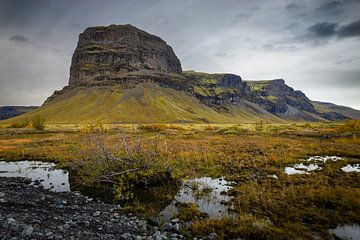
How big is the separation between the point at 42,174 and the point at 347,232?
20287 millimetres

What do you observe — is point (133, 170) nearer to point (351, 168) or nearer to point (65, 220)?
point (65, 220)

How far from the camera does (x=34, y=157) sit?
80.7ft

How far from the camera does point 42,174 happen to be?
17.2 metres

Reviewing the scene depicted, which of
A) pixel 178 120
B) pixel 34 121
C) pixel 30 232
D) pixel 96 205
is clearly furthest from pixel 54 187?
pixel 178 120

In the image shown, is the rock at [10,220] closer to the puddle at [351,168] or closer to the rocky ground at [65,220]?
the rocky ground at [65,220]

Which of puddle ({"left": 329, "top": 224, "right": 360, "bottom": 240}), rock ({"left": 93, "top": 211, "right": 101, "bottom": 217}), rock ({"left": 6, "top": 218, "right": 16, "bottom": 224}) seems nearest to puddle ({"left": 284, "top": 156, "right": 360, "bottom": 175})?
Answer: puddle ({"left": 329, "top": 224, "right": 360, "bottom": 240})

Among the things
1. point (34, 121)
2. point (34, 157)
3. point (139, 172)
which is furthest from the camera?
point (34, 121)

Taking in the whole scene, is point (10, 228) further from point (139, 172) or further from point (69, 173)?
point (69, 173)

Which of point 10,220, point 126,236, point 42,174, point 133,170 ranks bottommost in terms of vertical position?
point 42,174

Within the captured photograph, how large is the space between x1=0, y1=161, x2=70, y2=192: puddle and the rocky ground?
9.25ft

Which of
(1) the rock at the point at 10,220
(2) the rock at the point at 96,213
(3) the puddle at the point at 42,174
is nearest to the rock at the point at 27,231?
(1) the rock at the point at 10,220

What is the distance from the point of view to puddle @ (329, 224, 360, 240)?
7.48 meters

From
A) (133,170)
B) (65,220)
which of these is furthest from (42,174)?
(65,220)

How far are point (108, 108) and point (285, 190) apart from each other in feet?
613
